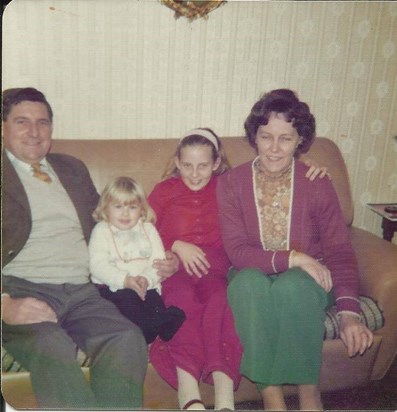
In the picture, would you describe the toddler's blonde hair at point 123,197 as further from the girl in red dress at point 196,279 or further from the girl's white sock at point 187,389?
the girl's white sock at point 187,389

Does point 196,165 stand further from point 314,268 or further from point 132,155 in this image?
point 314,268

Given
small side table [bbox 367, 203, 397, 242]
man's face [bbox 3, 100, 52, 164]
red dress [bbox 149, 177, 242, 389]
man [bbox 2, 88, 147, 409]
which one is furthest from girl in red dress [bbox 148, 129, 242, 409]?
small side table [bbox 367, 203, 397, 242]

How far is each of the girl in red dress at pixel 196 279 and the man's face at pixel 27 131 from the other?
1.32ft

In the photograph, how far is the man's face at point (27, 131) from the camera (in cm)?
144

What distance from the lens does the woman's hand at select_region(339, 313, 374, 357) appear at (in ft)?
4.61

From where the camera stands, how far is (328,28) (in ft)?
5.36

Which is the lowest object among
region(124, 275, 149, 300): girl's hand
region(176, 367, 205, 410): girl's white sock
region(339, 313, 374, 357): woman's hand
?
region(176, 367, 205, 410): girl's white sock

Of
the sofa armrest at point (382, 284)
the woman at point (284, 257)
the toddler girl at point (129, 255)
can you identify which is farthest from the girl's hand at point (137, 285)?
the sofa armrest at point (382, 284)

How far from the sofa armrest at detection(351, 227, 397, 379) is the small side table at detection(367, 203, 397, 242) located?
107 millimetres

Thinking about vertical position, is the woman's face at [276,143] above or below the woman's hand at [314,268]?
above

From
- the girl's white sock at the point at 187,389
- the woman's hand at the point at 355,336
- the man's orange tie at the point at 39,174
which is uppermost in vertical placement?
the man's orange tie at the point at 39,174

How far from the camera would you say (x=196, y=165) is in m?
1.61

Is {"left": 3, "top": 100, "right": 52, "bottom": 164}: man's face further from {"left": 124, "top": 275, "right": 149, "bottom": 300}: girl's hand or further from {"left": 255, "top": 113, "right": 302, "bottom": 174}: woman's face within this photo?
{"left": 255, "top": 113, "right": 302, "bottom": 174}: woman's face

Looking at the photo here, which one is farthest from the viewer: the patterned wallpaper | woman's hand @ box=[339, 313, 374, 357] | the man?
the patterned wallpaper
